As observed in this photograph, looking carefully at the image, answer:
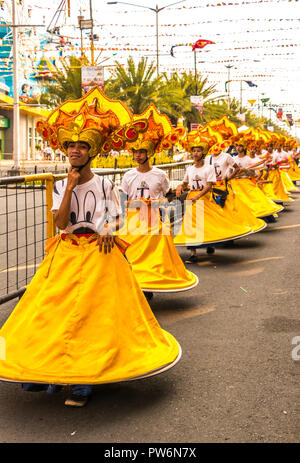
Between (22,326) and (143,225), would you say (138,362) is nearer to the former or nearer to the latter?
(22,326)

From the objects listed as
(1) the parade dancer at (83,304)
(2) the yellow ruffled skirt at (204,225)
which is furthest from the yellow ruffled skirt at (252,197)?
(1) the parade dancer at (83,304)

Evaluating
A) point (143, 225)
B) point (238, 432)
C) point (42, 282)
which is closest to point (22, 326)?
point (42, 282)

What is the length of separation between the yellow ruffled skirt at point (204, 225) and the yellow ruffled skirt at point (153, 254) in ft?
6.61

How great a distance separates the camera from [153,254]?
703 cm

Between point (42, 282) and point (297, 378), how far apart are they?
1.99m

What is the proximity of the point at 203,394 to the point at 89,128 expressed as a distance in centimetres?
199

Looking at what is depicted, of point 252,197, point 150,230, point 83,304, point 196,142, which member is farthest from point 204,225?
point 83,304

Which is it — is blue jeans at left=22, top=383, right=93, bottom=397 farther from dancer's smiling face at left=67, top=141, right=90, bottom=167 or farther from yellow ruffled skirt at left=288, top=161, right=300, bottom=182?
yellow ruffled skirt at left=288, top=161, right=300, bottom=182

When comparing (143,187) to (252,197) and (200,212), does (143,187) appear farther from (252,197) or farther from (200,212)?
(252,197)

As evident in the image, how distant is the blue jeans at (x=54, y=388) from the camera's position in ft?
13.3

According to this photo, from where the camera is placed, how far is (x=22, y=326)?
4184 millimetres

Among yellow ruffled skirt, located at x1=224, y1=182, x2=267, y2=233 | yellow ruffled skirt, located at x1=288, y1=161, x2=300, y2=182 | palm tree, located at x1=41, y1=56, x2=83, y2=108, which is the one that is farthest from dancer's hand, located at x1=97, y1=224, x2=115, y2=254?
palm tree, located at x1=41, y1=56, x2=83, y2=108

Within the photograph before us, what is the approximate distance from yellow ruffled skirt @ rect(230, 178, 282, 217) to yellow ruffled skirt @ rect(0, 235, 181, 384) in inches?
365

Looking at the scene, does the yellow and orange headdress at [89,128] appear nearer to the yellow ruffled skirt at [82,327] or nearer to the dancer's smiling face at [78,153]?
the dancer's smiling face at [78,153]
